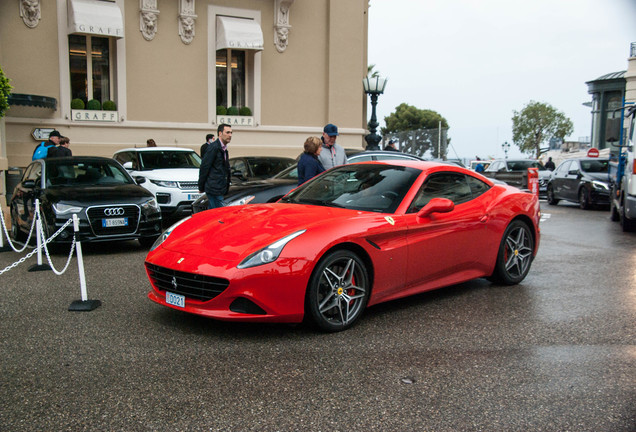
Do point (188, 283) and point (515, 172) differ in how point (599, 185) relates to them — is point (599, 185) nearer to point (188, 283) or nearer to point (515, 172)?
point (515, 172)

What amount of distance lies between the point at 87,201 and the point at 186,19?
472 inches

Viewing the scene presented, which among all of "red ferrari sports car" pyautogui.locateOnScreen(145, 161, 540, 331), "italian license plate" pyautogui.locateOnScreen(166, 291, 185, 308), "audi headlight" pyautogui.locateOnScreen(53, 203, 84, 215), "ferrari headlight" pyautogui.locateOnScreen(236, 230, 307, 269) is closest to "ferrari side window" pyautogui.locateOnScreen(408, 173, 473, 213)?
"red ferrari sports car" pyautogui.locateOnScreen(145, 161, 540, 331)

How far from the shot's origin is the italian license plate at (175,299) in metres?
5.02

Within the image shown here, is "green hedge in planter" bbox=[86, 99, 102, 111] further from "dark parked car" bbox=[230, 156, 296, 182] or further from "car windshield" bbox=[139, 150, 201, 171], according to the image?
"dark parked car" bbox=[230, 156, 296, 182]

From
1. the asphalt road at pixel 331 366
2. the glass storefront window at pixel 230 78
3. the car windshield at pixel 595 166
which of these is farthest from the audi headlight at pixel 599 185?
the asphalt road at pixel 331 366

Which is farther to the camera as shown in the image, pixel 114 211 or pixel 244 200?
pixel 244 200

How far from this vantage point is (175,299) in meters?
5.07

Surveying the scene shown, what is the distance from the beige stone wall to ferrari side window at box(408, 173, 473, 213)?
44.9 ft

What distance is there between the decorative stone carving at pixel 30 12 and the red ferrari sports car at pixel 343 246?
46.5ft

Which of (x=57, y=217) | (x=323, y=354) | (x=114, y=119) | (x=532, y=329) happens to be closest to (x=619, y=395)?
(x=532, y=329)

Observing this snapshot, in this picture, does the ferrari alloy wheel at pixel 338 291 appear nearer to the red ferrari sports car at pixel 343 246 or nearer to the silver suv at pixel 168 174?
the red ferrari sports car at pixel 343 246

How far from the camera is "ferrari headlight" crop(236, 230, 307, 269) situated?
476cm

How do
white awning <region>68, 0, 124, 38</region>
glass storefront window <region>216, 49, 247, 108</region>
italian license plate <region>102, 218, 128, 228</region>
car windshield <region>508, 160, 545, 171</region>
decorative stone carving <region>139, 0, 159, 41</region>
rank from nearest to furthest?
italian license plate <region>102, 218, 128, 228</region>
white awning <region>68, 0, 124, 38</region>
decorative stone carving <region>139, 0, 159, 41</region>
glass storefront window <region>216, 49, 247, 108</region>
car windshield <region>508, 160, 545, 171</region>

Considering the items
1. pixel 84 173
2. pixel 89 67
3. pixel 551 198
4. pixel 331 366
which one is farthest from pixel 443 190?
pixel 551 198
